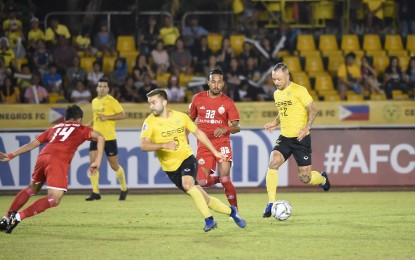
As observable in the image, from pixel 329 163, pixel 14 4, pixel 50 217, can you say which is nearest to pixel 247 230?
pixel 50 217

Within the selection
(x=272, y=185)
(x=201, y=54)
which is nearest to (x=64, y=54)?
(x=201, y=54)

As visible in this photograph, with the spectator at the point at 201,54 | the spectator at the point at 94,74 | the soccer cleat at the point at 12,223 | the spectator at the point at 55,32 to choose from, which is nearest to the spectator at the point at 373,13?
the spectator at the point at 201,54

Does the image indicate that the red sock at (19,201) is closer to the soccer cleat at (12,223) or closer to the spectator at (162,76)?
the soccer cleat at (12,223)

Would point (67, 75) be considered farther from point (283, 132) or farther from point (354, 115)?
point (283, 132)

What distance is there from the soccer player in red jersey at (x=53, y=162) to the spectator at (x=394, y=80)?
12.3 metres

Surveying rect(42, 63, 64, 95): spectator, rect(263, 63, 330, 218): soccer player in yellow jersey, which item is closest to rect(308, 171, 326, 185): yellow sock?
rect(263, 63, 330, 218): soccer player in yellow jersey

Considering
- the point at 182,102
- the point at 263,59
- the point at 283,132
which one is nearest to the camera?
the point at 283,132

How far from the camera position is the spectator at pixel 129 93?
21859mm

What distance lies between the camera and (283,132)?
45.8 feet

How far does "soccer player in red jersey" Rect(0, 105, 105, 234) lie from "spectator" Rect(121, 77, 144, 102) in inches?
367

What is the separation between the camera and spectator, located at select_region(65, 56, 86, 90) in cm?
2219

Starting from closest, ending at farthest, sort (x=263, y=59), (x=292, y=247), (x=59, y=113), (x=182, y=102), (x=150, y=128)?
(x=292, y=247) → (x=150, y=128) → (x=59, y=113) → (x=182, y=102) → (x=263, y=59)

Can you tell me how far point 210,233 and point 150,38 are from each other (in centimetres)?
1302

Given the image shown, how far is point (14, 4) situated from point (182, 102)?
563cm
